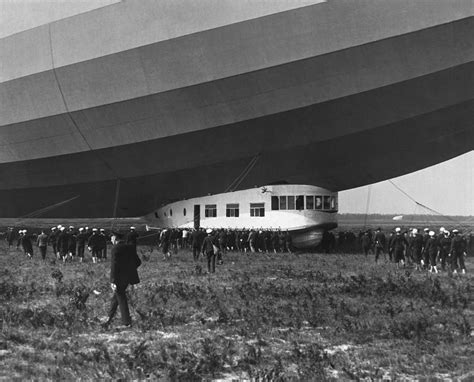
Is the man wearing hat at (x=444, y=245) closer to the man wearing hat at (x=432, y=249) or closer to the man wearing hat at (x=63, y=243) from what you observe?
the man wearing hat at (x=432, y=249)

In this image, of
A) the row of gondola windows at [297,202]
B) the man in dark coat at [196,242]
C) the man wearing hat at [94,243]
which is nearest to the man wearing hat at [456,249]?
the row of gondola windows at [297,202]

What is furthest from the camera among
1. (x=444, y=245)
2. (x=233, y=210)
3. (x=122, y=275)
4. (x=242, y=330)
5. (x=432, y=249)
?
(x=233, y=210)

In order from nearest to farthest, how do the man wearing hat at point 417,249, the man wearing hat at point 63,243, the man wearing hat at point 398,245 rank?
the man wearing hat at point 417,249 → the man wearing hat at point 398,245 → the man wearing hat at point 63,243

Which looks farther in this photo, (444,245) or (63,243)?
(63,243)

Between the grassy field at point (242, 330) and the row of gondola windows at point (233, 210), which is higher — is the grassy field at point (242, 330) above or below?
below

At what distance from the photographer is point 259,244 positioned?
19.2 m

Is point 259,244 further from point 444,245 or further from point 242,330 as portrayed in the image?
point 242,330

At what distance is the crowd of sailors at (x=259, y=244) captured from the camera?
1409 cm

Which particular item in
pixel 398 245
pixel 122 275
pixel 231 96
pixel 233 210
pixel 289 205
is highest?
pixel 231 96

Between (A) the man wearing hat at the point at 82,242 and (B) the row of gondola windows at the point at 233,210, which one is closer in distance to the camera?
(A) the man wearing hat at the point at 82,242

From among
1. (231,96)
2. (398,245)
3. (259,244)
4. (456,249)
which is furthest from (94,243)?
(456,249)

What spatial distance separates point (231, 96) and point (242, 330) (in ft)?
31.9

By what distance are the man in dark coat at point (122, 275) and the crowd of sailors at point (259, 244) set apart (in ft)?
17.7

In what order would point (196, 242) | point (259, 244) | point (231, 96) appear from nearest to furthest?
point (231, 96)
point (196, 242)
point (259, 244)
